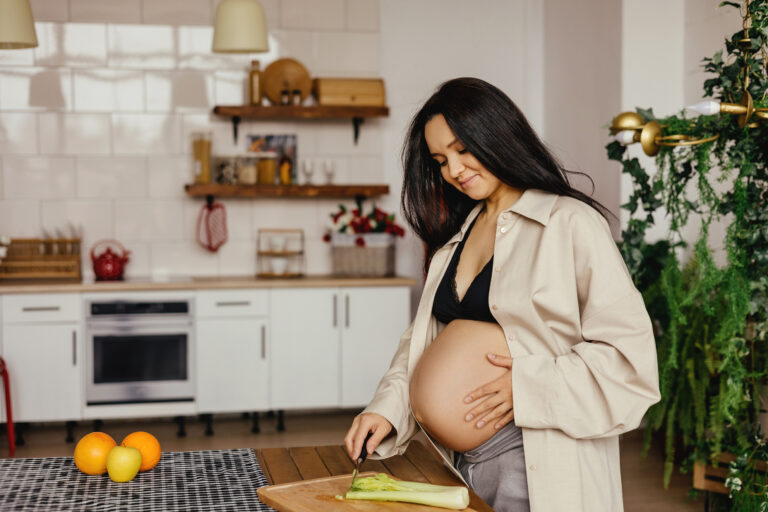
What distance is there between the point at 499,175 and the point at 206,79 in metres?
4.00

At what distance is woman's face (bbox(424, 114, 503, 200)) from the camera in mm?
1667

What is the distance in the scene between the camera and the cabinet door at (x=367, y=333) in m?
4.94

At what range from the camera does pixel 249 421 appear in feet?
17.1

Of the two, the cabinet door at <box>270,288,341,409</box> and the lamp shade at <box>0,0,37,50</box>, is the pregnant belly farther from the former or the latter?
the cabinet door at <box>270,288,341,409</box>

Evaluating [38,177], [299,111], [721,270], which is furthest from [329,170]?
[721,270]

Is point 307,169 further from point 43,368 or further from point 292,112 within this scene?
point 43,368

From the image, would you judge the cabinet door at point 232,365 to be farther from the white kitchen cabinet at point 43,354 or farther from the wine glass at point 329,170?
the wine glass at point 329,170

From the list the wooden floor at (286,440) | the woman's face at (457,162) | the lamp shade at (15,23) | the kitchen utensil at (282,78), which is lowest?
Answer: the wooden floor at (286,440)

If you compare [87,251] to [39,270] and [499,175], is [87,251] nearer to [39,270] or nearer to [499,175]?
[39,270]

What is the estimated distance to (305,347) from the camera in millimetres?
4906

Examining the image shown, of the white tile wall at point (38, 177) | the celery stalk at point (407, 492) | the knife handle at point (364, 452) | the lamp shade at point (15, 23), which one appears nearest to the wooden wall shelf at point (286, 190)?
the white tile wall at point (38, 177)

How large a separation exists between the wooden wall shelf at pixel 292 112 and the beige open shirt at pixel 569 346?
3.64 meters

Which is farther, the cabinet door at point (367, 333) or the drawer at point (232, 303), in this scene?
the cabinet door at point (367, 333)

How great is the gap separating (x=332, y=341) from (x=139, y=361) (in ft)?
3.72
